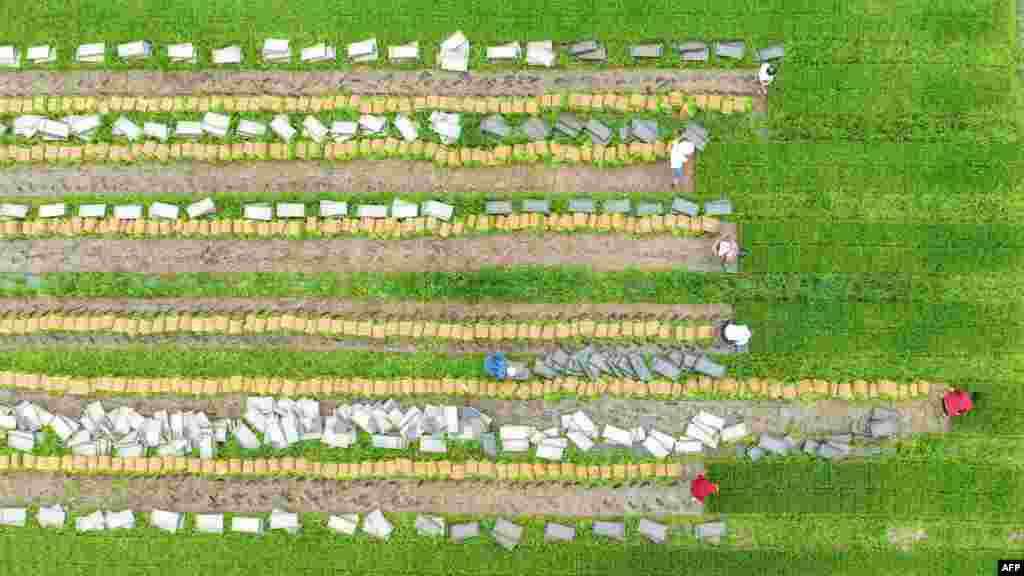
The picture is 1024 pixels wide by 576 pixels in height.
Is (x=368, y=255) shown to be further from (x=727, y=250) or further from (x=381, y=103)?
(x=727, y=250)

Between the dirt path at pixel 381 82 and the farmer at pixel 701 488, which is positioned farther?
the dirt path at pixel 381 82

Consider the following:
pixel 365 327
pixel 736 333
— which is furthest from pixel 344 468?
pixel 736 333

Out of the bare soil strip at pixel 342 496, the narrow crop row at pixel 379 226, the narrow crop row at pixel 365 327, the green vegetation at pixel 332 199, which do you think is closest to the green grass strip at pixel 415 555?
the bare soil strip at pixel 342 496

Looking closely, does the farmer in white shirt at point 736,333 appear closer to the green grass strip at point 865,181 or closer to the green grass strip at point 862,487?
the green grass strip at point 865,181

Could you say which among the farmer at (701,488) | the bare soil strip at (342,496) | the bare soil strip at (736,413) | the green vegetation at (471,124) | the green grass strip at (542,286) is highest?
the green vegetation at (471,124)

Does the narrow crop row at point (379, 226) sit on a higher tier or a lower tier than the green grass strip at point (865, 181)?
lower

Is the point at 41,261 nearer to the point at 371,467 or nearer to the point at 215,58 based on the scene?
the point at 215,58

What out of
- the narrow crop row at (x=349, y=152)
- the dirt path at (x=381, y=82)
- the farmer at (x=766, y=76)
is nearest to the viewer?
the farmer at (x=766, y=76)

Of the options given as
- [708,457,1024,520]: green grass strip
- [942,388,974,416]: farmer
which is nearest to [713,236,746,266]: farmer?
[708,457,1024,520]: green grass strip
